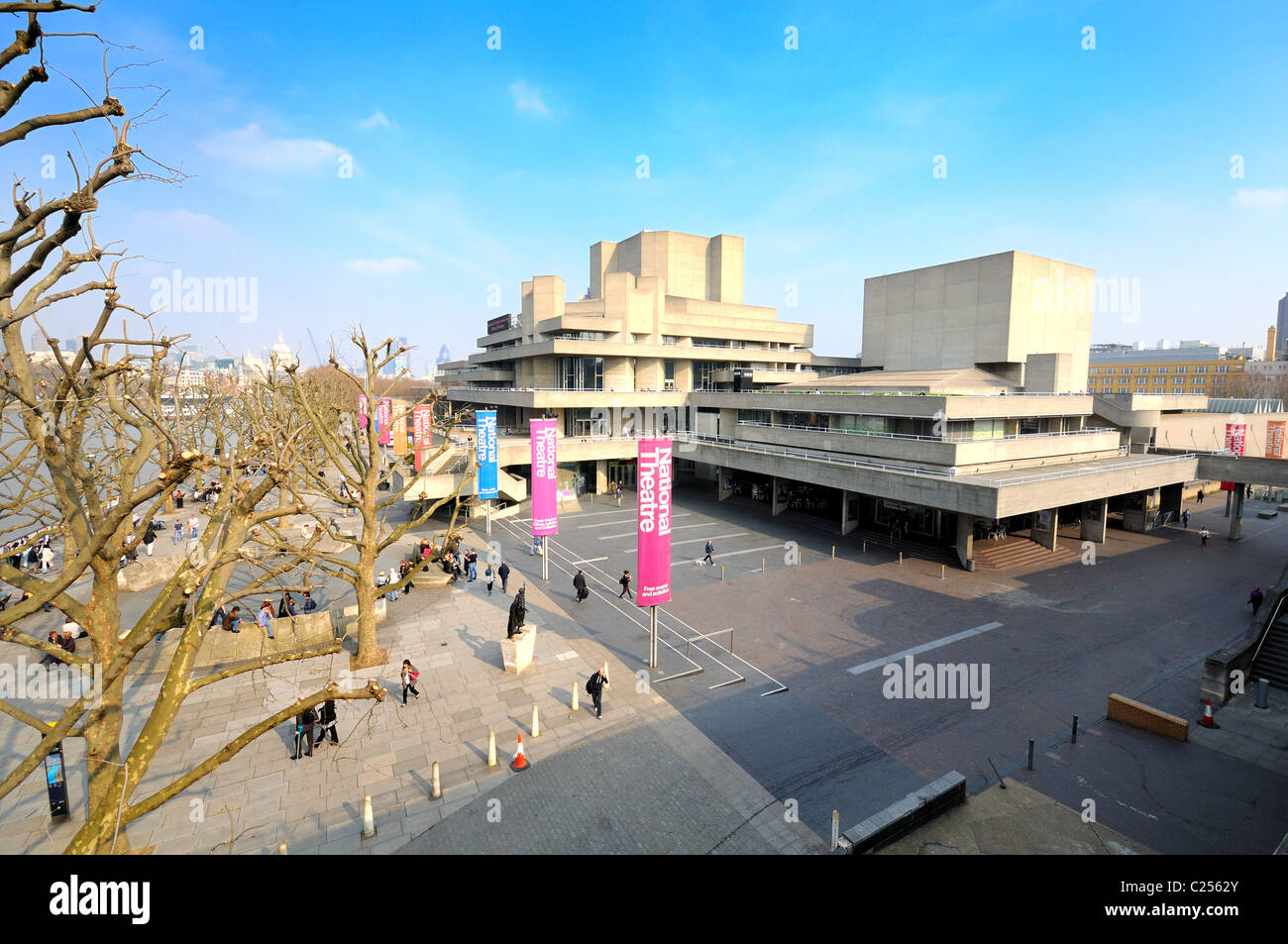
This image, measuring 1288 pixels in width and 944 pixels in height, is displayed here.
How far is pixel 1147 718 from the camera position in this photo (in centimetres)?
1498

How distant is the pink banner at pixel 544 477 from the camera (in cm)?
2534

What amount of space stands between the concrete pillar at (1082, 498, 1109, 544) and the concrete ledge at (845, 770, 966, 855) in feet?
100

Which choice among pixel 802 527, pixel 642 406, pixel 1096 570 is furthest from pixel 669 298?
pixel 1096 570

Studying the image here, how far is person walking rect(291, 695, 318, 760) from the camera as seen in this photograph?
43.4ft

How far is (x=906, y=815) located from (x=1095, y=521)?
110 feet

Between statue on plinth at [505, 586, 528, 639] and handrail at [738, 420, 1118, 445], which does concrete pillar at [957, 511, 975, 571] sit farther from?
statue on plinth at [505, 586, 528, 639]

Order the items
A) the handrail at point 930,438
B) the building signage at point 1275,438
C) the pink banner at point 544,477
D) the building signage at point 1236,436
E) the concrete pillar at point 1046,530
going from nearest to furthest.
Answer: the pink banner at point 544,477 → the handrail at point 930,438 → the concrete pillar at point 1046,530 → the building signage at point 1236,436 → the building signage at point 1275,438

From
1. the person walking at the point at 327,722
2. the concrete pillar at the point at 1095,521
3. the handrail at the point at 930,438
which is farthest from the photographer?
the concrete pillar at the point at 1095,521

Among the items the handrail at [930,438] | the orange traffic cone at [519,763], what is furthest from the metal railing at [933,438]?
the orange traffic cone at [519,763]

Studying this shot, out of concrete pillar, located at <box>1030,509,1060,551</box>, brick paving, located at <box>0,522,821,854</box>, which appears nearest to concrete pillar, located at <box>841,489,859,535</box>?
concrete pillar, located at <box>1030,509,1060,551</box>

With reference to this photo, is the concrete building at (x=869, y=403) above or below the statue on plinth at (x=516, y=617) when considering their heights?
above

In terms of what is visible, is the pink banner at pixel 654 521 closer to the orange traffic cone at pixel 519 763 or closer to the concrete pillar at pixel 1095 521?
the orange traffic cone at pixel 519 763

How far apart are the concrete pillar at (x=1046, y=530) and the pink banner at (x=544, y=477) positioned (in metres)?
27.8

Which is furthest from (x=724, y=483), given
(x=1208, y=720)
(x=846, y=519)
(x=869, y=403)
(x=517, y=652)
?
(x=1208, y=720)
